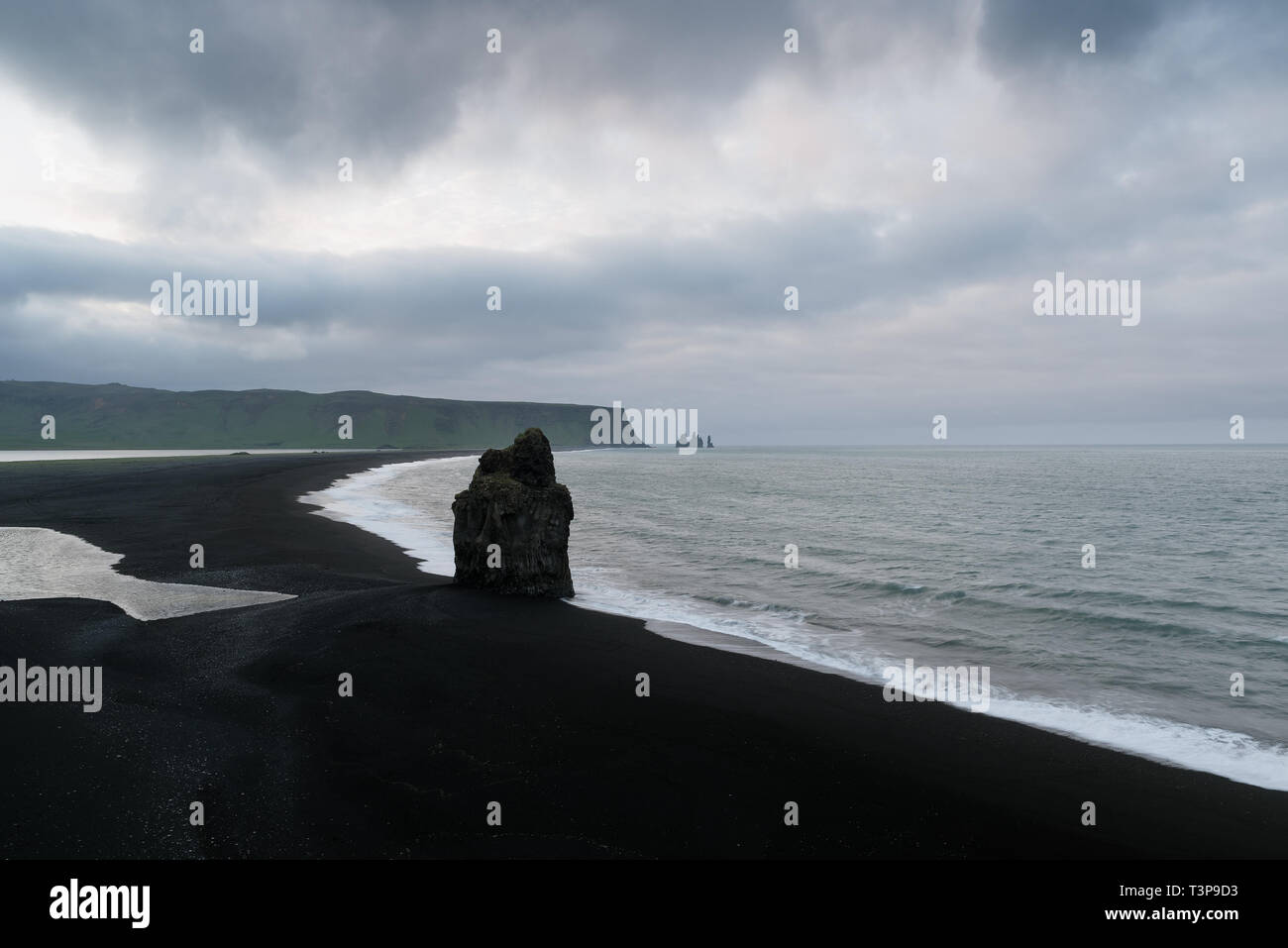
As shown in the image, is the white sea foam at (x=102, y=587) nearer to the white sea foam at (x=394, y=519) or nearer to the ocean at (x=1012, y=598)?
the white sea foam at (x=394, y=519)

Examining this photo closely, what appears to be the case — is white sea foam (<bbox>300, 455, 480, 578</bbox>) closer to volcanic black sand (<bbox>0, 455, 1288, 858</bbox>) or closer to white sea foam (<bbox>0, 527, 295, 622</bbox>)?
white sea foam (<bbox>0, 527, 295, 622</bbox>)

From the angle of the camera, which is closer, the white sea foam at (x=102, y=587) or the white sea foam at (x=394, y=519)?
the white sea foam at (x=102, y=587)

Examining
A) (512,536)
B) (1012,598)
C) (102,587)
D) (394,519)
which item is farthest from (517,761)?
(394,519)

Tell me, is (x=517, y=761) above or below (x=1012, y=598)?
above

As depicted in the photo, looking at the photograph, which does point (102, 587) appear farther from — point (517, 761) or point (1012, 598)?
point (1012, 598)

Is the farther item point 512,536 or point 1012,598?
point 1012,598

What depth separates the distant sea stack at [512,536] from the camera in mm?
19281

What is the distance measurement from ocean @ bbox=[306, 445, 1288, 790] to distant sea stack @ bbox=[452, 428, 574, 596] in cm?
168

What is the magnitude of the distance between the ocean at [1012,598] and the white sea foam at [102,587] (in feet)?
24.2

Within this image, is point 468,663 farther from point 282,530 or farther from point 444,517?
point 444,517

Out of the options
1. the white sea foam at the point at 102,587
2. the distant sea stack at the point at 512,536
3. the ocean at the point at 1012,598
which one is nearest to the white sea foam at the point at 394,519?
the ocean at the point at 1012,598

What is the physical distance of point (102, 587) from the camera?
19.1 meters

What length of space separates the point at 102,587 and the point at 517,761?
17.4 meters
